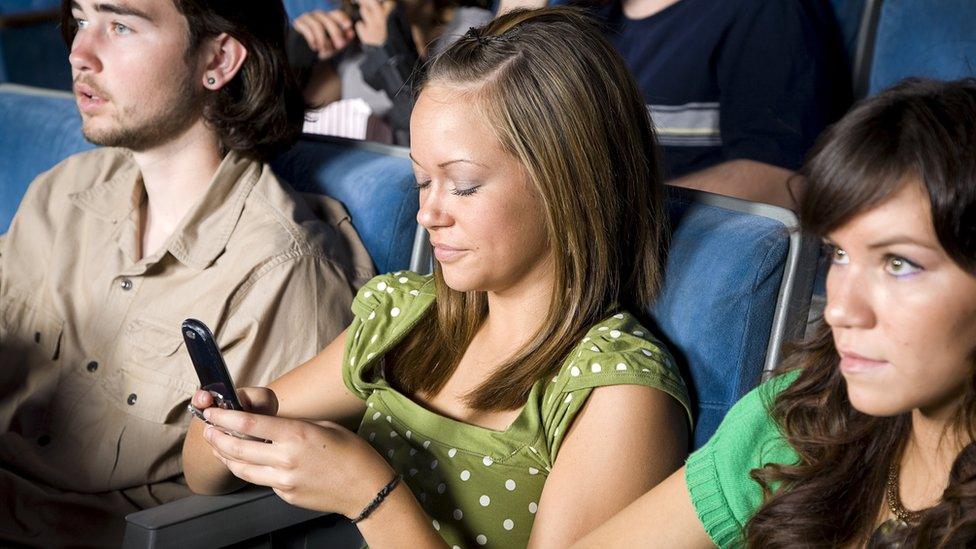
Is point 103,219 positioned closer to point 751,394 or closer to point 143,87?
point 143,87

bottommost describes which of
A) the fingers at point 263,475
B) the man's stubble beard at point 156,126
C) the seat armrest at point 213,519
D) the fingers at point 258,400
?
the seat armrest at point 213,519

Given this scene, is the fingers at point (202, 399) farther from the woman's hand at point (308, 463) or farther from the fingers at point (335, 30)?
the fingers at point (335, 30)

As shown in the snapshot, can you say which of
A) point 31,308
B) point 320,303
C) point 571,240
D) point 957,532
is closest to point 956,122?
point 957,532

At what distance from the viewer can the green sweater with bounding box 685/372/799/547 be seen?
3.37 feet

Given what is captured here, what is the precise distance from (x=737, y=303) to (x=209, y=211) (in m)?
0.88

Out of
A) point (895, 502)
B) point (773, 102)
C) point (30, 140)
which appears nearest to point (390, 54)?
point (30, 140)

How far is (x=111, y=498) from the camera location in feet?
5.18

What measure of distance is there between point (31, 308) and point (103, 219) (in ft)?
0.62

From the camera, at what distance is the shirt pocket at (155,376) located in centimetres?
158

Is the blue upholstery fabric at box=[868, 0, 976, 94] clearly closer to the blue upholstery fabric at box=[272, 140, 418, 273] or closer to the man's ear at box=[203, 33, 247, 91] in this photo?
the blue upholstery fabric at box=[272, 140, 418, 273]

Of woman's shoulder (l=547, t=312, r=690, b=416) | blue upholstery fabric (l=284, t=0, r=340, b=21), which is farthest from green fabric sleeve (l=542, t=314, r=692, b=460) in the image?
blue upholstery fabric (l=284, t=0, r=340, b=21)

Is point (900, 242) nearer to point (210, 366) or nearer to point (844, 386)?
point (844, 386)

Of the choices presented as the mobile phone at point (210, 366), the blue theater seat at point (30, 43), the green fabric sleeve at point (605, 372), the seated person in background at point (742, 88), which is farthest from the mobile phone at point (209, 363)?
the blue theater seat at point (30, 43)

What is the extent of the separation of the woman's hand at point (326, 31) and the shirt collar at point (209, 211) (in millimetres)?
1014
